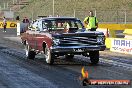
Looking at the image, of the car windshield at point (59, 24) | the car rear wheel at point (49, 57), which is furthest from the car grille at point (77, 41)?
the car windshield at point (59, 24)

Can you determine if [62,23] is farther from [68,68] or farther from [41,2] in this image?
[41,2]

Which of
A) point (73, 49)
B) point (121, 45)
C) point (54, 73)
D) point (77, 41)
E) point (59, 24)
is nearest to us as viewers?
point (54, 73)

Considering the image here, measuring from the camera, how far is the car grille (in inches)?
592

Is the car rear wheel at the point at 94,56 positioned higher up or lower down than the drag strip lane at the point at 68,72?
higher up

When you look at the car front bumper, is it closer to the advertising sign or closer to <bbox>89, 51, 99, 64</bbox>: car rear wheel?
<bbox>89, 51, 99, 64</bbox>: car rear wheel

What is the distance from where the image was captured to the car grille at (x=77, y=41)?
49.4ft

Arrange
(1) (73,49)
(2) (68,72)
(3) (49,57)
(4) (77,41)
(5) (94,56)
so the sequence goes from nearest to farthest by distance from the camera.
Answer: (2) (68,72), (1) (73,49), (4) (77,41), (3) (49,57), (5) (94,56)

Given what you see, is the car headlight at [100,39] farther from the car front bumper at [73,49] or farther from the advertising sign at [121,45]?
the advertising sign at [121,45]

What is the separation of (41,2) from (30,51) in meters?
56.2

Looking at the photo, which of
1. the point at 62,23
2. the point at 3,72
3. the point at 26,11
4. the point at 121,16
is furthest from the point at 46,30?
the point at 26,11

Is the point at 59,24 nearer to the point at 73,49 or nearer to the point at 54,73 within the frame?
the point at 73,49

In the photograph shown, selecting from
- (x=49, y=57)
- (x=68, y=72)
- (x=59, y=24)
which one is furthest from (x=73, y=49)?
(x=68, y=72)

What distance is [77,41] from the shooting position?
49.8 feet

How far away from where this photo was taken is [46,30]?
16.2 metres
